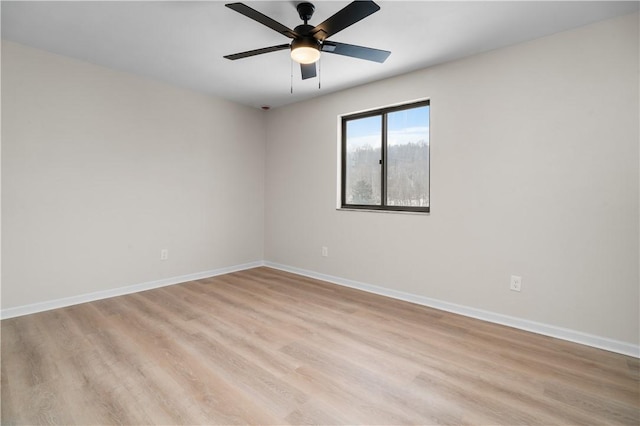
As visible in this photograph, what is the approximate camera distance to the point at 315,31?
6.72 ft

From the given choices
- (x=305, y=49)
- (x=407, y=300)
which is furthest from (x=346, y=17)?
(x=407, y=300)

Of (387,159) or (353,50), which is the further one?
(387,159)

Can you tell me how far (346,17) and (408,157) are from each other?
1916 mm

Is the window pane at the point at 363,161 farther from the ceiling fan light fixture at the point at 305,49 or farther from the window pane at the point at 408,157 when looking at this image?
the ceiling fan light fixture at the point at 305,49

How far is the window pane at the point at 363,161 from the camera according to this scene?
3781mm

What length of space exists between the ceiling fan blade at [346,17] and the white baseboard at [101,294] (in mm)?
3299

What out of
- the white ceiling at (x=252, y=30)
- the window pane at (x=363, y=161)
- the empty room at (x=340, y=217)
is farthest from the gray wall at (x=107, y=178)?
the window pane at (x=363, y=161)

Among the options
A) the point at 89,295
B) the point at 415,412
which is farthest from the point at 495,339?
the point at 89,295

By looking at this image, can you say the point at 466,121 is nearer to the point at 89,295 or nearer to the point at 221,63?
the point at 221,63

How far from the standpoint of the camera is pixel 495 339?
2445 mm

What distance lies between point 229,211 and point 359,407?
3465 millimetres

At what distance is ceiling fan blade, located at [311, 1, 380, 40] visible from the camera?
172 cm

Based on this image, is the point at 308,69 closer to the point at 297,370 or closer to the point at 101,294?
the point at 297,370

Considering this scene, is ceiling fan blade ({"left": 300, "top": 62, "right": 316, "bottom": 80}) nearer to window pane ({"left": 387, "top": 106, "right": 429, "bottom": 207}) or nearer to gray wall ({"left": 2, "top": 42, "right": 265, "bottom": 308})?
window pane ({"left": 387, "top": 106, "right": 429, "bottom": 207})
